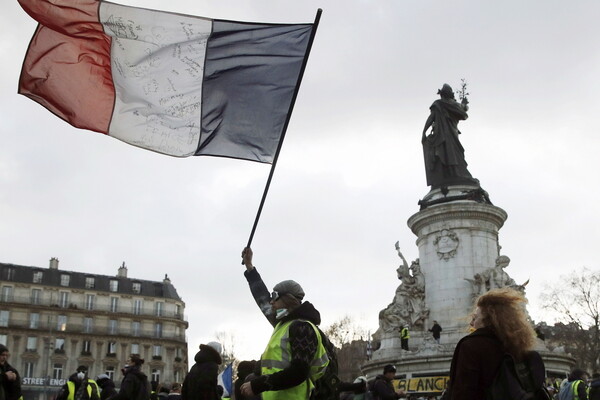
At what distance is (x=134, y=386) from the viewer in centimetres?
991

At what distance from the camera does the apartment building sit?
7119cm

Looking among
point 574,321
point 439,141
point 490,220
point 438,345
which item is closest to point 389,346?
point 438,345

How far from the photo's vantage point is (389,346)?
2719 cm

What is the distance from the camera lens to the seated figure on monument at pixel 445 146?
2934 centimetres

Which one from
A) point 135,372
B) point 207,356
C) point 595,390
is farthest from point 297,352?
point 595,390

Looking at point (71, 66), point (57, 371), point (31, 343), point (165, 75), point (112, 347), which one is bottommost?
point (57, 371)

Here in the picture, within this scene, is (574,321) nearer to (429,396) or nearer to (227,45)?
(429,396)

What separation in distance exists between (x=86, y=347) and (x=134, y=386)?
6820cm

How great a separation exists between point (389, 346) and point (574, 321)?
99.1 ft

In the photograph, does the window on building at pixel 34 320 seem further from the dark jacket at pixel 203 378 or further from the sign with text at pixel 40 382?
the dark jacket at pixel 203 378

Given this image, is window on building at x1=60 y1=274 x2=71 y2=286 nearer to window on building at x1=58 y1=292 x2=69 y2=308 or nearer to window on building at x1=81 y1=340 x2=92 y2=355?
window on building at x1=58 y1=292 x2=69 y2=308

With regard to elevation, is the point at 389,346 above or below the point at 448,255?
below

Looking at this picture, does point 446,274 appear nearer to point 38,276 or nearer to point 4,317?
point 4,317

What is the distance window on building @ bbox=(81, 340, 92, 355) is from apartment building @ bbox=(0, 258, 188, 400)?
0.10m
